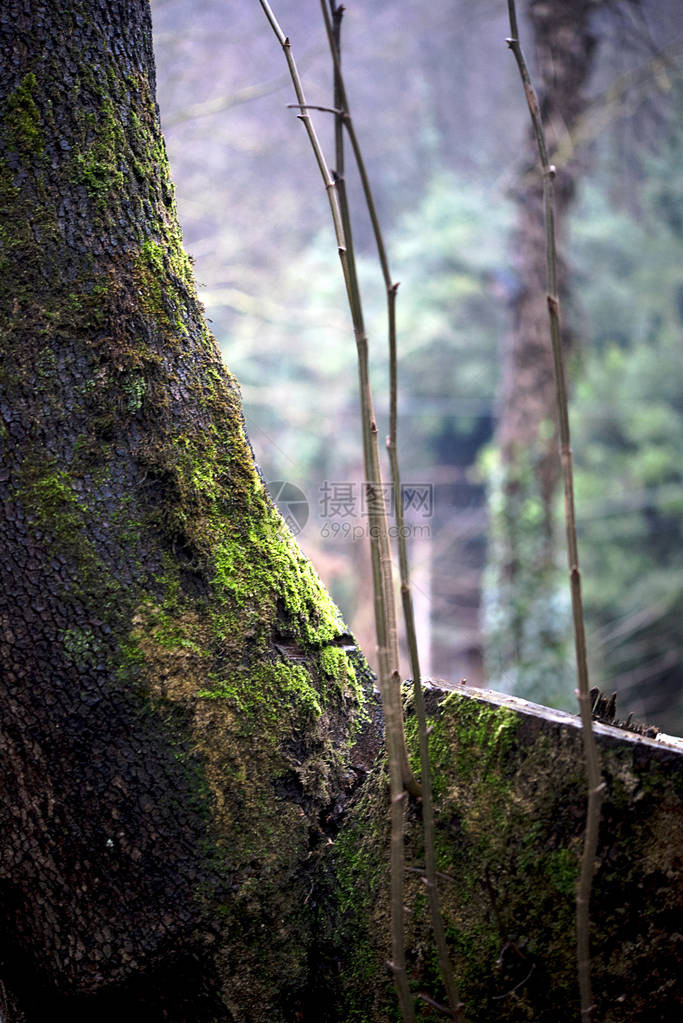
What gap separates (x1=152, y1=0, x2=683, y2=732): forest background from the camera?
5926 mm

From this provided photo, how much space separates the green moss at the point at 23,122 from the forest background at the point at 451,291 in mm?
2819

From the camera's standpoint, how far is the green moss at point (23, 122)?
46.5 inches

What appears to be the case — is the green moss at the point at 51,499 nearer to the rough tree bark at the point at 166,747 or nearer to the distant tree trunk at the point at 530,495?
the rough tree bark at the point at 166,747

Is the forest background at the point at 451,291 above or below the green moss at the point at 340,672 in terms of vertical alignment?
above

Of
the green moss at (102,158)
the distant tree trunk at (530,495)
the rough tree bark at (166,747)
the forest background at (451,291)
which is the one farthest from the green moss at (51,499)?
the distant tree trunk at (530,495)

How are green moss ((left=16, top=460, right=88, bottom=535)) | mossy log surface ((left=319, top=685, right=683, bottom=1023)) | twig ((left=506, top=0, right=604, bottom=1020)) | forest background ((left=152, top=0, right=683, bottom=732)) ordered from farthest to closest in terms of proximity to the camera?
1. forest background ((left=152, top=0, right=683, bottom=732))
2. green moss ((left=16, top=460, right=88, bottom=535))
3. mossy log surface ((left=319, top=685, right=683, bottom=1023))
4. twig ((left=506, top=0, right=604, bottom=1020))

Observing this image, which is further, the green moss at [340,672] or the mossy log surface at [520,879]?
the green moss at [340,672]

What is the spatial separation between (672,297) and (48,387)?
12732 mm

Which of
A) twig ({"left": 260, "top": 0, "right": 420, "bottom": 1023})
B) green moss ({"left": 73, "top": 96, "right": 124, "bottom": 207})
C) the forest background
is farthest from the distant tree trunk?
twig ({"left": 260, "top": 0, "right": 420, "bottom": 1023})

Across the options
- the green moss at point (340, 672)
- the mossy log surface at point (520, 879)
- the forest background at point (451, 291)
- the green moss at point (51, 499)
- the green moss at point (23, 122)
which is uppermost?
the forest background at point (451, 291)

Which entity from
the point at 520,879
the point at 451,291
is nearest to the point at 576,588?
the point at 520,879

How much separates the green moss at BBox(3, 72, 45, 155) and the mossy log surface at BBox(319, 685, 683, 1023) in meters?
1.09

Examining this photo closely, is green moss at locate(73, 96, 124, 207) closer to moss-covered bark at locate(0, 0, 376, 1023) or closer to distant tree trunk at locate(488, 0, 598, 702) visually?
moss-covered bark at locate(0, 0, 376, 1023)

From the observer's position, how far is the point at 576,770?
1.05 meters
